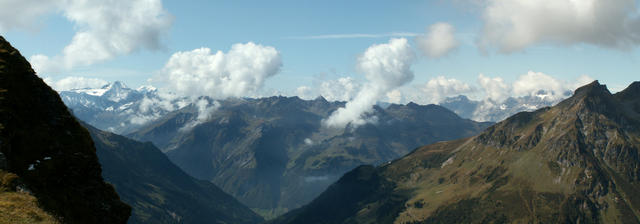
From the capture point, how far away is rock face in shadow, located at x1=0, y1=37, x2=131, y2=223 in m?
55.9

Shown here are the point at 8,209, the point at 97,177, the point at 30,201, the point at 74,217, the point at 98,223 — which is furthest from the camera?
the point at 97,177

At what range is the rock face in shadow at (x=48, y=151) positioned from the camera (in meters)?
55.9

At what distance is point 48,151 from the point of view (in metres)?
59.4

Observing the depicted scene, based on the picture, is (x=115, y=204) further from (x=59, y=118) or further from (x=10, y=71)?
(x=10, y=71)

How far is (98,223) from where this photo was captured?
59.8 m

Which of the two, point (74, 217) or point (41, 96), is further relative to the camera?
point (41, 96)

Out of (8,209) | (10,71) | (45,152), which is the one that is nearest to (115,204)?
(45,152)

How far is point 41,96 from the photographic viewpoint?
6519 centimetres

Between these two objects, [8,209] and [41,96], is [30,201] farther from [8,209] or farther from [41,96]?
[41,96]

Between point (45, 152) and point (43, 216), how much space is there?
1377cm

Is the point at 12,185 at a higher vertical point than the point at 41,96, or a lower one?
lower

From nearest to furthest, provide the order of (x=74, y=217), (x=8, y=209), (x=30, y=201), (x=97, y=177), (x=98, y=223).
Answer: (x=8, y=209)
(x=30, y=201)
(x=74, y=217)
(x=98, y=223)
(x=97, y=177)

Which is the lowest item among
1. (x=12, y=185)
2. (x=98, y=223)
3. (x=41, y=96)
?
(x=98, y=223)

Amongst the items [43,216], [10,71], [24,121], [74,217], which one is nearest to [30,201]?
[43,216]
